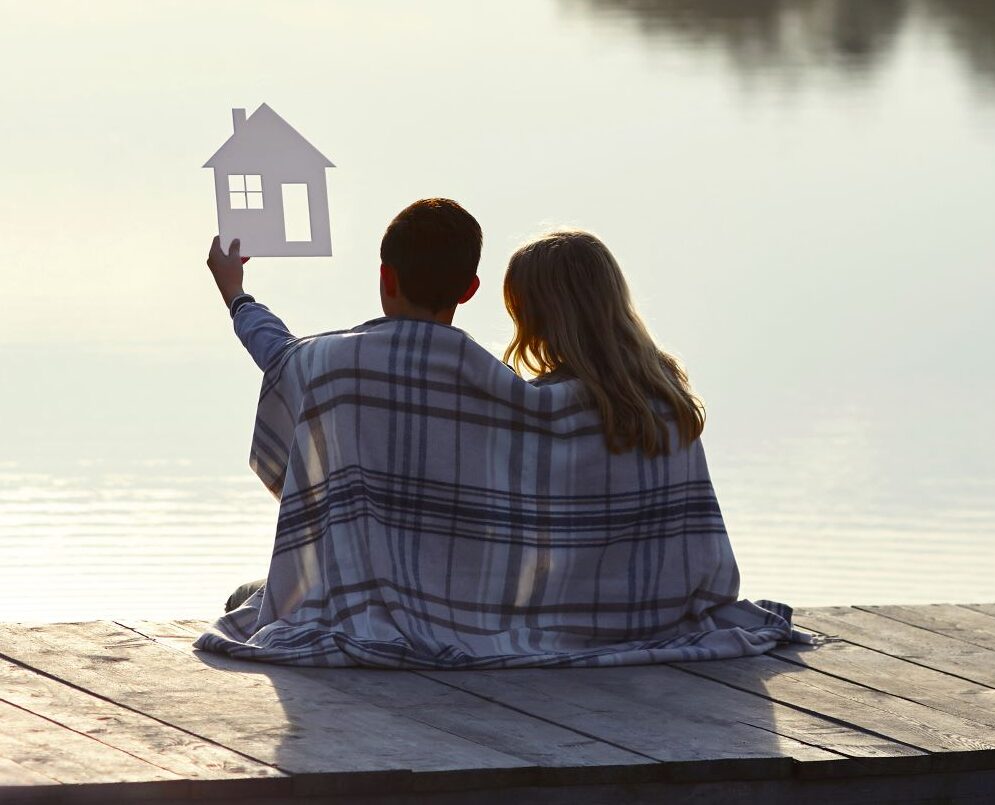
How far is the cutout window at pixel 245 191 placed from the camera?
379 cm

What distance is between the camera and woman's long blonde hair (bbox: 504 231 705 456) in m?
3.70

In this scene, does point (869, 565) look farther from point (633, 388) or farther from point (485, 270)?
point (485, 270)

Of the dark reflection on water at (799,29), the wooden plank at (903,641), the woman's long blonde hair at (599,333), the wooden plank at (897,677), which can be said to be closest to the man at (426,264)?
the woman's long blonde hair at (599,333)

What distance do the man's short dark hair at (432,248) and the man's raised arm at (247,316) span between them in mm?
276

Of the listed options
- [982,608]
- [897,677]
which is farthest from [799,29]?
[897,677]

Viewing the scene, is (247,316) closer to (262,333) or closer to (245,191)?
(262,333)

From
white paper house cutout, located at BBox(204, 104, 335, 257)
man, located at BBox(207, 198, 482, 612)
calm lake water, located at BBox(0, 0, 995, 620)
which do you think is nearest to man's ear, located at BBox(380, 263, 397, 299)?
man, located at BBox(207, 198, 482, 612)

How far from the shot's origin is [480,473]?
12.1 ft

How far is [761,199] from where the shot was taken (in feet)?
40.9

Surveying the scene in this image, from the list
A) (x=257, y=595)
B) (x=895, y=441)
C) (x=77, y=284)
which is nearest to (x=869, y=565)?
(x=895, y=441)

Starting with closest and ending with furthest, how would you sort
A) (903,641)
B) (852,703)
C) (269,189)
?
(852,703) → (269,189) → (903,641)

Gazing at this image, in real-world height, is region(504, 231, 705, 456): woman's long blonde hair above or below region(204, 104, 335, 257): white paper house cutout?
below

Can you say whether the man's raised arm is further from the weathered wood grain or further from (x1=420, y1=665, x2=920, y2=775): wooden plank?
the weathered wood grain

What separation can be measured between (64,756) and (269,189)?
1.27 m
